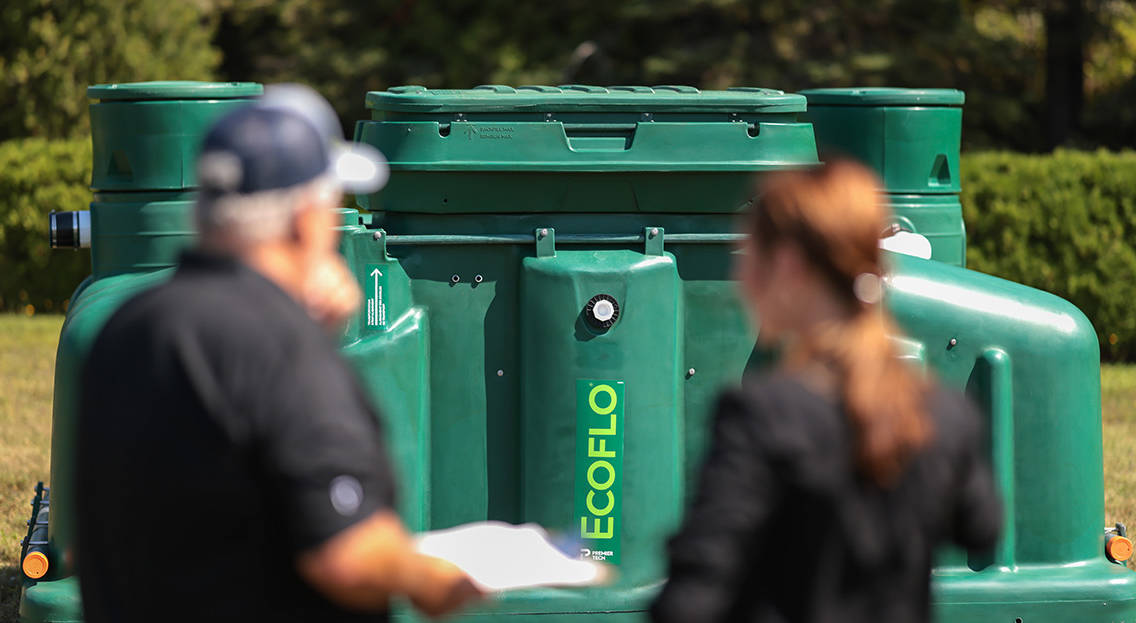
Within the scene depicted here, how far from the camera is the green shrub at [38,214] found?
13.6 meters

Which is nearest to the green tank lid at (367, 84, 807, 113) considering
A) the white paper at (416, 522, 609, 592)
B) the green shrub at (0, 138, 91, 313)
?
the white paper at (416, 522, 609, 592)

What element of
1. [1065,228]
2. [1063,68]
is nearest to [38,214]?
[1065,228]

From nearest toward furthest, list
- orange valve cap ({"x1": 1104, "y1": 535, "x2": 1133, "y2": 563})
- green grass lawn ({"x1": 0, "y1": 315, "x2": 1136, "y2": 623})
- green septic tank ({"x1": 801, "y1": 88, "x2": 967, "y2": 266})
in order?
orange valve cap ({"x1": 1104, "y1": 535, "x2": 1133, "y2": 563})
green septic tank ({"x1": 801, "y1": 88, "x2": 967, "y2": 266})
green grass lawn ({"x1": 0, "y1": 315, "x2": 1136, "y2": 623})

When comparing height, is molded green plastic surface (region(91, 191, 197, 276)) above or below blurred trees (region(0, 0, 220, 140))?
below

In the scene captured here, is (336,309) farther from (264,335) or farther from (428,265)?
(428,265)

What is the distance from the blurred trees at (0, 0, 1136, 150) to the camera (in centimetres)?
1675

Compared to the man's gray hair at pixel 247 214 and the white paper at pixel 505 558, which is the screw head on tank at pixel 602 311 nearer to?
the white paper at pixel 505 558

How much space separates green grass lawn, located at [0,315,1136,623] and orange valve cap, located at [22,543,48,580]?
1.47 m

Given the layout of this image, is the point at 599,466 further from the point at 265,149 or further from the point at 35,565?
the point at 265,149

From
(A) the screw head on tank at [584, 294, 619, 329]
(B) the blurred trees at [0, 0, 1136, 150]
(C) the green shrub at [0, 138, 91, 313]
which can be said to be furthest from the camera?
(B) the blurred trees at [0, 0, 1136, 150]

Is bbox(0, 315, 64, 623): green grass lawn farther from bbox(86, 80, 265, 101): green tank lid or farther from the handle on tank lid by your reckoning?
the handle on tank lid

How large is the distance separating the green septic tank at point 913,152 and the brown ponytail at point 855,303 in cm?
350

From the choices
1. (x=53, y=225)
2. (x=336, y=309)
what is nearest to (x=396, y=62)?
(x=53, y=225)

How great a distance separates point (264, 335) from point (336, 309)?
32cm
